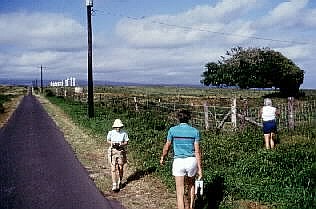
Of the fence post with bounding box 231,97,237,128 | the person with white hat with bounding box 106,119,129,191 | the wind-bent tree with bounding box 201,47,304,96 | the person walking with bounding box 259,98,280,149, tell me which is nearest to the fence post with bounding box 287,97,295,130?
the fence post with bounding box 231,97,237,128

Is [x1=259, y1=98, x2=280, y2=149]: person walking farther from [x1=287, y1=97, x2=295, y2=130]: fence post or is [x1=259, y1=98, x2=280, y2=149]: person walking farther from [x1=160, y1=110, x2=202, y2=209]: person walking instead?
[x1=160, y1=110, x2=202, y2=209]: person walking

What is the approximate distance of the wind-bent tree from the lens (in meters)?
52.4

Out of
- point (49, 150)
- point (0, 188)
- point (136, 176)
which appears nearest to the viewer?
point (0, 188)

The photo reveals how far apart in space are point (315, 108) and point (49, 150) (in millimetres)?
10387

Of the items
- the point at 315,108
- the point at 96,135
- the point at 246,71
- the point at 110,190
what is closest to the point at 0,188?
the point at 110,190

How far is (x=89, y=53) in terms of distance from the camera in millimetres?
26469

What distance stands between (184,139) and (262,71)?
4760cm

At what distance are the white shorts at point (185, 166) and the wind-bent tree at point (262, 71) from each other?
46675 millimetres

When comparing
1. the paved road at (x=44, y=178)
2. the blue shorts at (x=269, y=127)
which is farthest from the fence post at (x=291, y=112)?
the paved road at (x=44, y=178)

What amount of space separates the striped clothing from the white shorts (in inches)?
2.4

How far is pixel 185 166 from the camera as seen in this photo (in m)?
6.80

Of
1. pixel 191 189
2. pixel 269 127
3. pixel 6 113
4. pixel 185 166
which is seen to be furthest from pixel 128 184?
pixel 6 113

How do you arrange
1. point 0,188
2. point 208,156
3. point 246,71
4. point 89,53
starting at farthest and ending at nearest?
point 246,71, point 89,53, point 208,156, point 0,188

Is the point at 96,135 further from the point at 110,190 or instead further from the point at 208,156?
the point at 110,190
